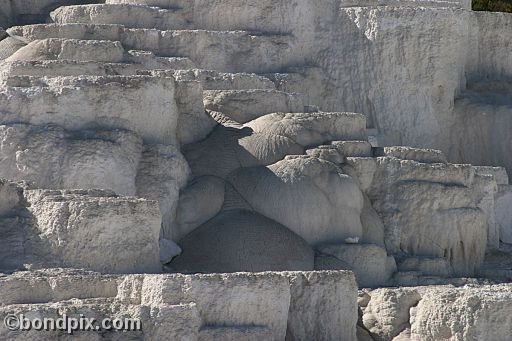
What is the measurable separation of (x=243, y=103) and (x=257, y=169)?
1.42m

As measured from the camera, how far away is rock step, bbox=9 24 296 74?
2833 cm

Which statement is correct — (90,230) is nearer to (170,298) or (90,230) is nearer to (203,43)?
(170,298)

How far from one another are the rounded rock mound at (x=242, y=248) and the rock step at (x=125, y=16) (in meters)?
5.56

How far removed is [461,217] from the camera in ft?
89.4

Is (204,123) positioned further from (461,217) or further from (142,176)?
(461,217)

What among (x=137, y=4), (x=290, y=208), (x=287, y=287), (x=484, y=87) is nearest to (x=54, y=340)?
→ (x=287, y=287)

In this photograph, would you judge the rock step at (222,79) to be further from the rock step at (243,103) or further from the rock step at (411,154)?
the rock step at (411,154)

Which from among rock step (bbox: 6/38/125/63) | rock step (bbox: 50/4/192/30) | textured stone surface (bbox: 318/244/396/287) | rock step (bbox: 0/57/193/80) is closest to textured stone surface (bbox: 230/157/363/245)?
textured stone surface (bbox: 318/244/396/287)

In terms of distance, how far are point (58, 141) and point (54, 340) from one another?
490 centimetres

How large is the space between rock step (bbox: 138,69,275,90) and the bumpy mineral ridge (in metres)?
0.03

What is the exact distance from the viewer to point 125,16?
29.9 metres

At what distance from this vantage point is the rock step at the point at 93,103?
79.3 feet

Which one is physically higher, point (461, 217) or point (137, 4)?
point (137, 4)

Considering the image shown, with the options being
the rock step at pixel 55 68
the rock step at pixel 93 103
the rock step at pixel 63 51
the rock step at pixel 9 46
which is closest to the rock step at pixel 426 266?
the rock step at pixel 93 103
